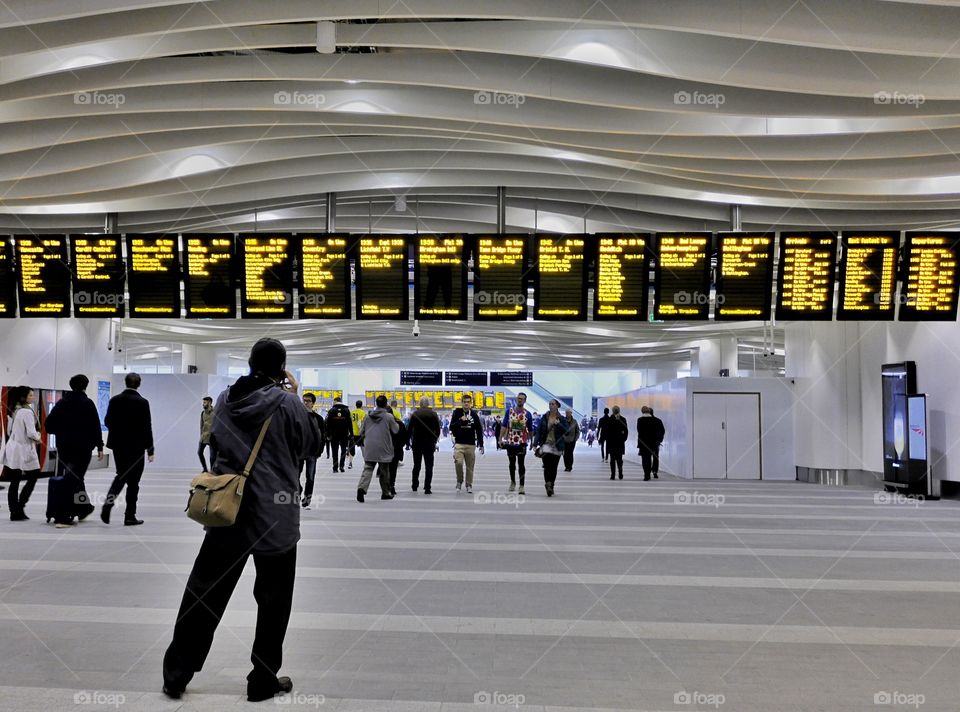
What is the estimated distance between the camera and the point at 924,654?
5.08 metres

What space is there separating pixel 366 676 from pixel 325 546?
14.9ft

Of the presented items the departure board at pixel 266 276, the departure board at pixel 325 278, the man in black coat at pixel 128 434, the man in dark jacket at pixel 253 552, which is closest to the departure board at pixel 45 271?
the man in black coat at pixel 128 434

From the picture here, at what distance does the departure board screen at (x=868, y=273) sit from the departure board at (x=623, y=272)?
2797mm

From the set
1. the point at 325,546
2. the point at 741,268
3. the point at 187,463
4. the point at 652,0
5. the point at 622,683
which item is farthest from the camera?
the point at 187,463

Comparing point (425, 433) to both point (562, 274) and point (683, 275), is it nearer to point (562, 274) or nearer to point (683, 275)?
point (562, 274)

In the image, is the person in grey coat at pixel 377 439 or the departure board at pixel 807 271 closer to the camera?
the departure board at pixel 807 271

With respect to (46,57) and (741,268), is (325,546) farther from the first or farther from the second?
(741,268)

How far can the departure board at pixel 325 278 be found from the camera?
11.4m

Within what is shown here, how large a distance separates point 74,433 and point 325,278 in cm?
385

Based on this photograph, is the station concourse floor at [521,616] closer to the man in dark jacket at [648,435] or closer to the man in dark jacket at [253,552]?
the man in dark jacket at [253,552]

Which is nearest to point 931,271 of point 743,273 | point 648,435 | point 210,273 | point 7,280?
point 743,273

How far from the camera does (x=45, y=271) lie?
11781mm

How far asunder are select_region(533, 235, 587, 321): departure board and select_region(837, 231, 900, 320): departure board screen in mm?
3679

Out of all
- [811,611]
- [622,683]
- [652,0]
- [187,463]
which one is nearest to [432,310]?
[652,0]
